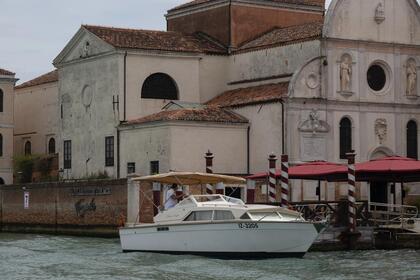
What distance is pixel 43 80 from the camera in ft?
226

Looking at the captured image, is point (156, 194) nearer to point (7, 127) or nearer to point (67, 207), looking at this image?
point (67, 207)

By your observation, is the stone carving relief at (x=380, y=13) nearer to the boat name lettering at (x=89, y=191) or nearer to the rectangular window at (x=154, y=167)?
the rectangular window at (x=154, y=167)

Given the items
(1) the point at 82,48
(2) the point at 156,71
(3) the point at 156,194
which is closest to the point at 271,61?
(2) the point at 156,71

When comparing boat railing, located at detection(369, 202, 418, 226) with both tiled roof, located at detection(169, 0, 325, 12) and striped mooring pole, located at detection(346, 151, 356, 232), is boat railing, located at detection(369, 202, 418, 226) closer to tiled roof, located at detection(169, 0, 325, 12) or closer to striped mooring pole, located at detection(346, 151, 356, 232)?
striped mooring pole, located at detection(346, 151, 356, 232)

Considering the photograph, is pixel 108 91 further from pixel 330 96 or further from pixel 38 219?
pixel 330 96

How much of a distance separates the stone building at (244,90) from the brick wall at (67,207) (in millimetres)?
2515

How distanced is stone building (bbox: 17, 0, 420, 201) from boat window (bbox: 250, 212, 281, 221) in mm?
14313

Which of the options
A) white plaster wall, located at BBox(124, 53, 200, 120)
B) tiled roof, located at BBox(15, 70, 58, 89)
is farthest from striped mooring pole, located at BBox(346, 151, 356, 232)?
tiled roof, located at BBox(15, 70, 58, 89)

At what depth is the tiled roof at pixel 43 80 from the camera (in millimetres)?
68000

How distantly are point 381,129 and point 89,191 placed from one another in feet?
38.4

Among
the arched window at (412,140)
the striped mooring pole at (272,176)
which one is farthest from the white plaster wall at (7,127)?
the striped mooring pole at (272,176)

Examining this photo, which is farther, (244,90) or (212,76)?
(212,76)

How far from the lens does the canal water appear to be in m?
32.7

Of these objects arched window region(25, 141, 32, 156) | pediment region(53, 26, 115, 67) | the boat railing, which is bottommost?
the boat railing
